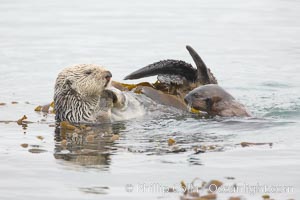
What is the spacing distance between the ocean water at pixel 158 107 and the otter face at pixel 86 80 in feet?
1.57

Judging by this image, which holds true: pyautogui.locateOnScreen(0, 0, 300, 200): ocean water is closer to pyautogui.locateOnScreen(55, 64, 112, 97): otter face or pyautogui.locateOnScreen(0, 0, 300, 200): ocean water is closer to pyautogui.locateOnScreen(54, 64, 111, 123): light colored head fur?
pyautogui.locateOnScreen(54, 64, 111, 123): light colored head fur

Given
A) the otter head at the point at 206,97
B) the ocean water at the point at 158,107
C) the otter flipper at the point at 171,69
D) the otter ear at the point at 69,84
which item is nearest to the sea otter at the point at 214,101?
the otter head at the point at 206,97

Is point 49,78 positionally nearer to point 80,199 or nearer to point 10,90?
point 10,90

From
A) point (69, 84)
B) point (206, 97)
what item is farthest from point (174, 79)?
point (69, 84)

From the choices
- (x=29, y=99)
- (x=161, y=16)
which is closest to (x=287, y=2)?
(x=161, y=16)

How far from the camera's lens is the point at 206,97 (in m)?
8.59

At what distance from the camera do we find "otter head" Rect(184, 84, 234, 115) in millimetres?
8586

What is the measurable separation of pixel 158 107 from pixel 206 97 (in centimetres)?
70

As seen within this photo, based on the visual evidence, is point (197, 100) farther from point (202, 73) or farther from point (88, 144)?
point (88, 144)

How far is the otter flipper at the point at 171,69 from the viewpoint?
9031 mm

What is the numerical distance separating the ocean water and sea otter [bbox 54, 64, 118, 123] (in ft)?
0.84

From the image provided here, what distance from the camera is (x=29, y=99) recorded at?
35.7ft

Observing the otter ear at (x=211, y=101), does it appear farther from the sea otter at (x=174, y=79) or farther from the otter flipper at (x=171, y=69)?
the otter flipper at (x=171, y=69)

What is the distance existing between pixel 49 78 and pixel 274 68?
161 inches
